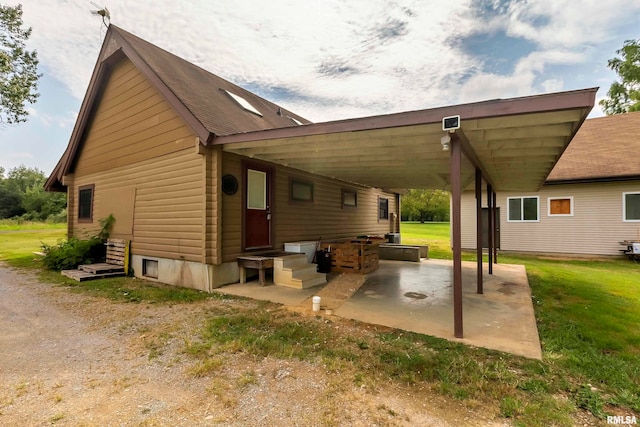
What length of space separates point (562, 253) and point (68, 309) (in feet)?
48.7

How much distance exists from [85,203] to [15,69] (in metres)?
11.1

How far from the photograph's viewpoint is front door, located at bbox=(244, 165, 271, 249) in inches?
261

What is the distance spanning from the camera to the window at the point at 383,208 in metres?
13.5

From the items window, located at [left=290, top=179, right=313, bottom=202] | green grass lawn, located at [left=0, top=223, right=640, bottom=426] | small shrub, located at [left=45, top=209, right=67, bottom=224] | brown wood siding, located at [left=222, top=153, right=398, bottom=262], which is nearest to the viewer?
green grass lawn, located at [left=0, top=223, right=640, bottom=426]

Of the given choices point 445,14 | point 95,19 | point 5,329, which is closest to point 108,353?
point 5,329

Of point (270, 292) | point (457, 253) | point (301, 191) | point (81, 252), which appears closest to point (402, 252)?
point (301, 191)

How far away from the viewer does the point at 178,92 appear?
6.24 metres

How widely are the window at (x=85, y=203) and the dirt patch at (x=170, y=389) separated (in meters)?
6.43

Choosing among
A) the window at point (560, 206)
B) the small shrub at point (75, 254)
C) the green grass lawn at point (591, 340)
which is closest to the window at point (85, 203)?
the small shrub at point (75, 254)

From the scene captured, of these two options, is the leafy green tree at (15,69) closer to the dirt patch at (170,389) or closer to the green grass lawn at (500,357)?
the dirt patch at (170,389)

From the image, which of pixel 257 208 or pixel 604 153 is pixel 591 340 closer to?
pixel 257 208

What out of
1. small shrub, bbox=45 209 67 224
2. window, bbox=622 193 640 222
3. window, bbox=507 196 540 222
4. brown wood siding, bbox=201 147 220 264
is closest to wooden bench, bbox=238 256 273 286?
brown wood siding, bbox=201 147 220 264

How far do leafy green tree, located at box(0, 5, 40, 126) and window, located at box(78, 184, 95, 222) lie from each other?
975 centimetres

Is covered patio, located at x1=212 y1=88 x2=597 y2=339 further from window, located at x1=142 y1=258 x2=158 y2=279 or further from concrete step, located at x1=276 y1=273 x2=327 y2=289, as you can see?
window, located at x1=142 y1=258 x2=158 y2=279
